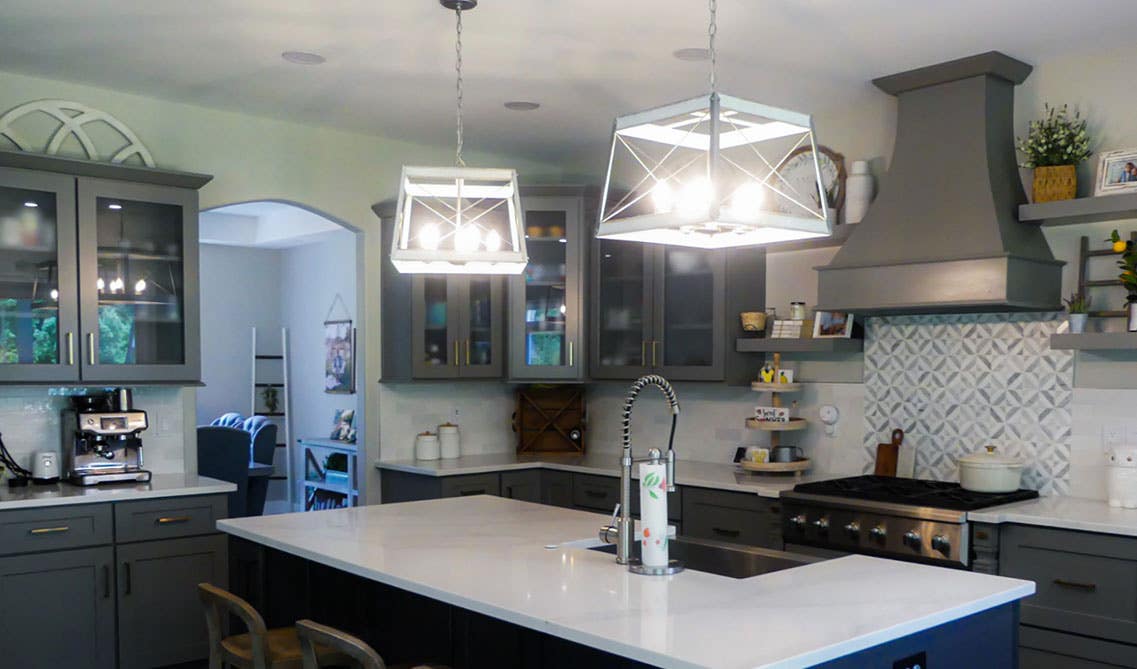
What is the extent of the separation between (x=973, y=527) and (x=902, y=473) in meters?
0.89

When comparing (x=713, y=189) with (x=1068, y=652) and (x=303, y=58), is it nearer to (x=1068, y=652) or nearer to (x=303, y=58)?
(x=1068, y=652)

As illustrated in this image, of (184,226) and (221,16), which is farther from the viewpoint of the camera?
(184,226)

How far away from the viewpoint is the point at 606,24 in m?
3.73

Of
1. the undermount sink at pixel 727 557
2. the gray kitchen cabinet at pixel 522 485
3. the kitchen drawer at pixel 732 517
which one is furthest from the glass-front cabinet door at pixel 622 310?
the undermount sink at pixel 727 557

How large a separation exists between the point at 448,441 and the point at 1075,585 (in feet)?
11.3

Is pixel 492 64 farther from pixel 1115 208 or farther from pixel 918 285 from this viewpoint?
pixel 1115 208

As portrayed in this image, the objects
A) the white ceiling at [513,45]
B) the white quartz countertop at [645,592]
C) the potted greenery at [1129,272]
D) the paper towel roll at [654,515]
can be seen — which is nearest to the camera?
the white quartz countertop at [645,592]

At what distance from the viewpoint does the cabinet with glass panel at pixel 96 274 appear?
4.24 meters

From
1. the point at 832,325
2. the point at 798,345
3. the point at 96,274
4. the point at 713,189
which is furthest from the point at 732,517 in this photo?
the point at 96,274

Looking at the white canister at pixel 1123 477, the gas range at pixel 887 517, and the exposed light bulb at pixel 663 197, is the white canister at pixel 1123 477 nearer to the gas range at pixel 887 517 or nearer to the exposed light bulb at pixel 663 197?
the gas range at pixel 887 517

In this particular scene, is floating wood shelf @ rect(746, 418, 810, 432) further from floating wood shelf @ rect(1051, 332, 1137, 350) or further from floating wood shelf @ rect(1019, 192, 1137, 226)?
floating wood shelf @ rect(1019, 192, 1137, 226)

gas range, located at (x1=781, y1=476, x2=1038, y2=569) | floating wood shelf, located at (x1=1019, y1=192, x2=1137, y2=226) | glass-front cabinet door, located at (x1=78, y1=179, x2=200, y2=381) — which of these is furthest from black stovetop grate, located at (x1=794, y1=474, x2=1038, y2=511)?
glass-front cabinet door, located at (x1=78, y1=179, x2=200, y2=381)

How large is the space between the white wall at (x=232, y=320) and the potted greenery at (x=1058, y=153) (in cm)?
729

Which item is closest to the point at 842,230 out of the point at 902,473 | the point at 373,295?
the point at 902,473
